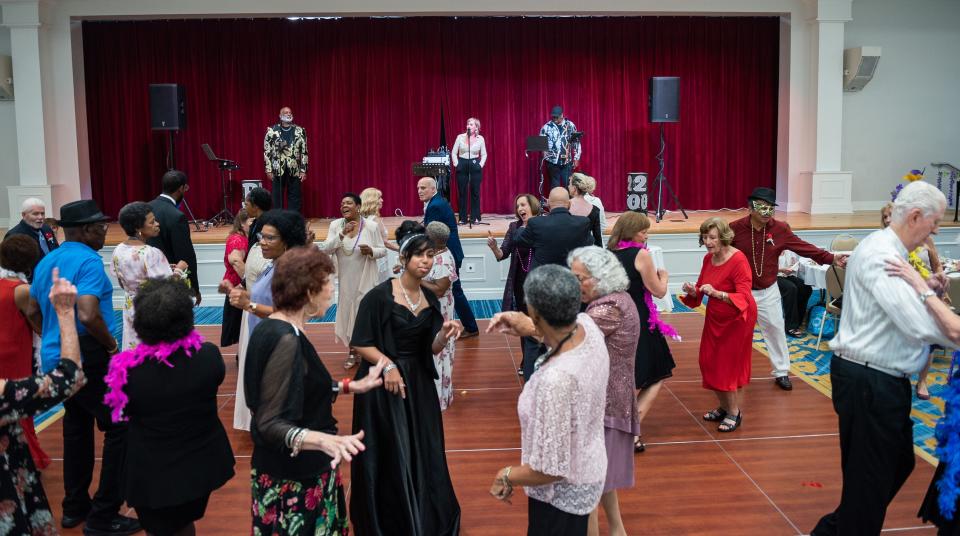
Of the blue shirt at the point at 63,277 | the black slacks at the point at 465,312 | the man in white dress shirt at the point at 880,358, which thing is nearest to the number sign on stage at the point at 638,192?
the black slacks at the point at 465,312

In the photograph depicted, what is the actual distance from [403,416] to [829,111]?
1116 cm

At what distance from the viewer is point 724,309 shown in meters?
5.08

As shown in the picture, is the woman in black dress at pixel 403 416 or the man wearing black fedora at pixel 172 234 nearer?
the woman in black dress at pixel 403 416

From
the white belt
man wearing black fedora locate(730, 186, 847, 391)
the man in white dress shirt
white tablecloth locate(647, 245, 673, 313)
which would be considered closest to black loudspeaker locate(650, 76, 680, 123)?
white tablecloth locate(647, 245, 673, 313)

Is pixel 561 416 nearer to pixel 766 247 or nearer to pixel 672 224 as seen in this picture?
pixel 766 247

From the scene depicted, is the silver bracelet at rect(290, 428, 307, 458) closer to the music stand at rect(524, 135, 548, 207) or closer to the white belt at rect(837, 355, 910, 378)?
the white belt at rect(837, 355, 910, 378)

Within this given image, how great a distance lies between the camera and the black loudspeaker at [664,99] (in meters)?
12.5

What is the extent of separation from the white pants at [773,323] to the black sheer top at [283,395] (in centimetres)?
406

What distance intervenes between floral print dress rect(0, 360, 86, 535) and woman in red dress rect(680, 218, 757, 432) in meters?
3.45

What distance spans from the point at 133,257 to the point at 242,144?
9822 mm

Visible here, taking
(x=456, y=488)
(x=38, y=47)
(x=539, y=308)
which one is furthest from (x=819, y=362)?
(x=38, y=47)

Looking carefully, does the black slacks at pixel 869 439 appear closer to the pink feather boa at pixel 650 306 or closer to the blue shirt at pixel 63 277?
the pink feather boa at pixel 650 306

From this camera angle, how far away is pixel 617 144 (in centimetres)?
1434

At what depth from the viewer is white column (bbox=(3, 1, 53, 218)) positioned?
38.7 feet
